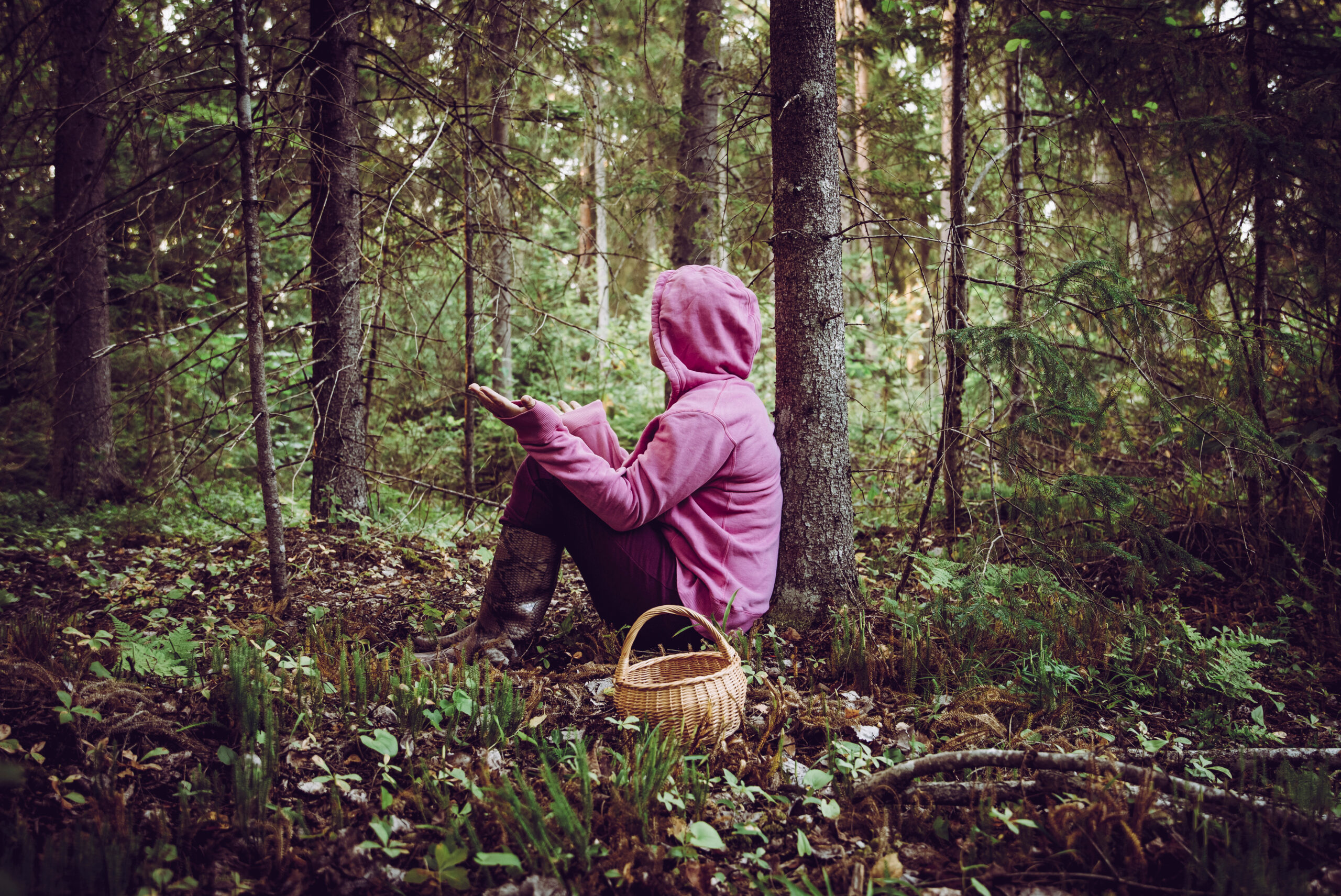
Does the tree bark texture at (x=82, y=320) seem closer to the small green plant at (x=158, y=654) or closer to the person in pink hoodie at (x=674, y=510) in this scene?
the small green plant at (x=158, y=654)

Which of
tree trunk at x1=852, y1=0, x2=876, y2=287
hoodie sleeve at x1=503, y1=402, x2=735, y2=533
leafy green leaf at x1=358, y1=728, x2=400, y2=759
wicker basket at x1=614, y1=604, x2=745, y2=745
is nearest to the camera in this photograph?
leafy green leaf at x1=358, y1=728, x2=400, y2=759

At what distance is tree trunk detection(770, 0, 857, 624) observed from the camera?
3.46m

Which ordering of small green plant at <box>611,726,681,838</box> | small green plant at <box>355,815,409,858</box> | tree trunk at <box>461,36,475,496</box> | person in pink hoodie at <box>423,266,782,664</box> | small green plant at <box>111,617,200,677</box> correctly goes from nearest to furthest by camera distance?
small green plant at <box>355,815,409,858</box>, small green plant at <box>611,726,681,838</box>, small green plant at <box>111,617,200,677</box>, person in pink hoodie at <box>423,266,782,664</box>, tree trunk at <box>461,36,475,496</box>

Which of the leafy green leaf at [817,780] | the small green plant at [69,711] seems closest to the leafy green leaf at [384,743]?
the small green plant at [69,711]

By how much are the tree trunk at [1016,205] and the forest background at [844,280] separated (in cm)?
8

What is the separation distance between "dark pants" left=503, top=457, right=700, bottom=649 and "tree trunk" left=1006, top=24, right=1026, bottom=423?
5.99 ft

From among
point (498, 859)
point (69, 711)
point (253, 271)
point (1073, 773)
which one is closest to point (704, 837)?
point (498, 859)

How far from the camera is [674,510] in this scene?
3086 mm

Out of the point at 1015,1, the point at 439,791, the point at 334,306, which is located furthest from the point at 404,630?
the point at 1015,1

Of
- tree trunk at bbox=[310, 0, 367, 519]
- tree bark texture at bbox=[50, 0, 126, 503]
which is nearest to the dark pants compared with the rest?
tree trunk at bbox=[310, 0, 367, 519]

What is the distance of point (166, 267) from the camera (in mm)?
9109

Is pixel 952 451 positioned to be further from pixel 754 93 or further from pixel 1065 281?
pixel 754 93

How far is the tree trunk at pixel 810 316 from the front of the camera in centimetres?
346

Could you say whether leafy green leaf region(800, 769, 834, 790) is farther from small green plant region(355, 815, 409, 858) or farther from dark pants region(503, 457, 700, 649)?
small green plant region(355, 815, 409, 858)
